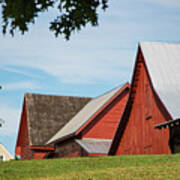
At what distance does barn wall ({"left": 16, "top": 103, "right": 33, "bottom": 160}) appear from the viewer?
43.5 meters

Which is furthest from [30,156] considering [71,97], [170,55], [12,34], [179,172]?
[12,34]

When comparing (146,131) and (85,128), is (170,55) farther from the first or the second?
(85,128)

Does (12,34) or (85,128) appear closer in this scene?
(12,34)

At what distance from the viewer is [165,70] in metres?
26.8

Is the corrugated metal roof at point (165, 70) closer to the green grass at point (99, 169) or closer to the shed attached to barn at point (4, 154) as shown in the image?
the green grass at point (99, 169)

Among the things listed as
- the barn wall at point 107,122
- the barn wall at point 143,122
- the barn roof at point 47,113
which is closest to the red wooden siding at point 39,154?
the barn roof at point 47,113

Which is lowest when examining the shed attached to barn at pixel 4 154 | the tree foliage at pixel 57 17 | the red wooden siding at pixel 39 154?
the tree foliage at pixel 57 17

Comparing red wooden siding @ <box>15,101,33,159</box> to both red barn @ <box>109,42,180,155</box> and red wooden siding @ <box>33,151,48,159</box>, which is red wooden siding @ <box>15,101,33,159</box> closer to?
red wooden siding @ <box>33,151,48,159</box>

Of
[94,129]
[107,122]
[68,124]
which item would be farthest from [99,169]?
[68,124]

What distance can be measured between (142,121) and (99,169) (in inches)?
405

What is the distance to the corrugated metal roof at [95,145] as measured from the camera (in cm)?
3343

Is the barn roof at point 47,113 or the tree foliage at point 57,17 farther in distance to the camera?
the barn roof at point 47,113

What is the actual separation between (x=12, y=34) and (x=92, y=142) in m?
27.0

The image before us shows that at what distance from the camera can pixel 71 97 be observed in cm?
4606
